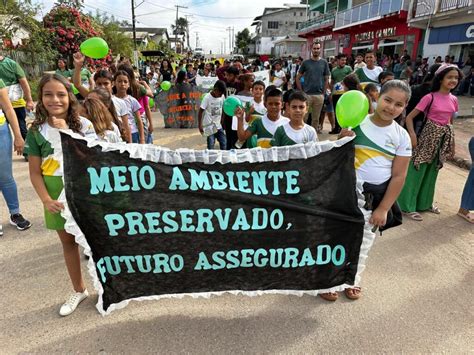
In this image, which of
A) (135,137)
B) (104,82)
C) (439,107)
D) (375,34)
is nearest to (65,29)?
(104,82)

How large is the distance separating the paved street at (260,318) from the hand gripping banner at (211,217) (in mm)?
273

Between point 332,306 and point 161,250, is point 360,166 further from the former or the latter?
point 161,250

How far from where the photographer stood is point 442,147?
12.7ft

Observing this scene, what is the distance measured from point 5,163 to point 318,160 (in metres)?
3.14

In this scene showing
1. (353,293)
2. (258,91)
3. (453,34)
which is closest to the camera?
(353,293)

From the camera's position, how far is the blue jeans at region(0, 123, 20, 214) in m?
3.34

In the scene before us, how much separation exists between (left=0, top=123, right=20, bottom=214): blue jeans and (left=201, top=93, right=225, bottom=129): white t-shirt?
2.72 metres

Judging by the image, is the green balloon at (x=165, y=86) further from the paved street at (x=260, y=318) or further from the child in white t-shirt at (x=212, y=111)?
the paved street at (x=260, y=318)

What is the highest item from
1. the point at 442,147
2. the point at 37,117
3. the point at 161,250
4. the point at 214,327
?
the point at 37,117

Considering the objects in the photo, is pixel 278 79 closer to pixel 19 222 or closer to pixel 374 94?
pixel 374 94

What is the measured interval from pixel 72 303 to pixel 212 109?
366 centimetres

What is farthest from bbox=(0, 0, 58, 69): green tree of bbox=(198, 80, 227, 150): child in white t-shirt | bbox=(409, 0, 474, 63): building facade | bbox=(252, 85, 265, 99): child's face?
bbox=(409, 0, 474, 63): building facade

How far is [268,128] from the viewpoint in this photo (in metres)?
3.32

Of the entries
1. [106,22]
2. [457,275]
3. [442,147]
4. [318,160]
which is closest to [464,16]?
[442,147]
